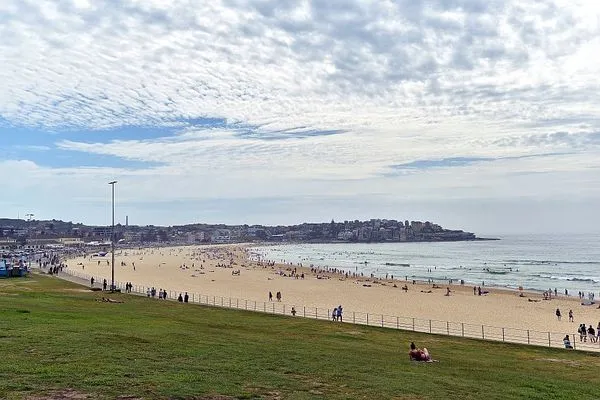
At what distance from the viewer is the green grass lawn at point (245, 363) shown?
1014 cm

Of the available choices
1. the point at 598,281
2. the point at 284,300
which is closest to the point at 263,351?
the point at 284,300

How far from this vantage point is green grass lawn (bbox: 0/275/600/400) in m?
10.1

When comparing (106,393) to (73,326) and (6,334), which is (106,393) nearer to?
(6,334)

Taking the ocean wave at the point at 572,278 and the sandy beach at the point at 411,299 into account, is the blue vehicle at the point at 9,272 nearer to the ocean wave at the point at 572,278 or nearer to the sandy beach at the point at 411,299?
the sandy beach at the point at 411,299

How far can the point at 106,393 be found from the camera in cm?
927

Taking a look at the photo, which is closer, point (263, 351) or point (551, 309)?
point (263, 351)

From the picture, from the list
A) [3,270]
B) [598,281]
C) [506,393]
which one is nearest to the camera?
[506,393]

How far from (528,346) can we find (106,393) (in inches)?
673

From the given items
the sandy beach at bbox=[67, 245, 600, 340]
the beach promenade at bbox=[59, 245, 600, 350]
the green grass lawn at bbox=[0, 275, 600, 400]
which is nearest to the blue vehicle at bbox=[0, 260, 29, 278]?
the beach promenade at bbox=[59, 245, 600, 350]

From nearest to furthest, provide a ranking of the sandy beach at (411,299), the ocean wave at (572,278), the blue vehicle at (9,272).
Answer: the sandy beach at (411,299) < the blue vehicle at (9,272) < the ocean wave at (572,278)

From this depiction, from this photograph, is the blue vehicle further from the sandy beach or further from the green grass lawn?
the green grass lawn

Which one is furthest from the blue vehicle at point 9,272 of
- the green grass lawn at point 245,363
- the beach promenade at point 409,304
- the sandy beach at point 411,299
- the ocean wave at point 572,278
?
the ocean wave at point 572,278

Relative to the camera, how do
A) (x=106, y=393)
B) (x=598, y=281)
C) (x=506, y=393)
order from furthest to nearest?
(x=598, y=281) → (x=506, y=393) → (x=106, y=393)

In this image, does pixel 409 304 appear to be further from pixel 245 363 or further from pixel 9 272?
pixel 245 363
